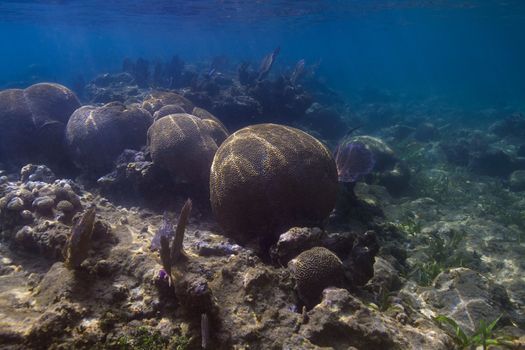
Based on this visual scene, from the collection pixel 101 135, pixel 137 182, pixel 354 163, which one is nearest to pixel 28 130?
pixel 101 135

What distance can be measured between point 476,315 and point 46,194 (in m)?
7.39

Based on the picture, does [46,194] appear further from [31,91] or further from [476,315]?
[476,315]

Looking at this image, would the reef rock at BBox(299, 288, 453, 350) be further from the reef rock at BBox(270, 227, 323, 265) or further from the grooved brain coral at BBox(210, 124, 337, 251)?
the grooved brain coral at BBox(210, 124, 337, 251)

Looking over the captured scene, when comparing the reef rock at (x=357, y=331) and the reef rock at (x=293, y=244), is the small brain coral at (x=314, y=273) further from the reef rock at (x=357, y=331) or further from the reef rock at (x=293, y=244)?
the reef rock at (x=357, y=331)

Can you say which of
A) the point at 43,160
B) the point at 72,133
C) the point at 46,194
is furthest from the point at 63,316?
the point at 43,160

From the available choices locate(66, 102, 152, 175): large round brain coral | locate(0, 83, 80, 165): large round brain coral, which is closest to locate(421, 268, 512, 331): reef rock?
locate(66, 102, 152, 175): large round brain coral

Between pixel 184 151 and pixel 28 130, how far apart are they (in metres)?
5.41

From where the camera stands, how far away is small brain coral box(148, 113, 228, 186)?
7.46m

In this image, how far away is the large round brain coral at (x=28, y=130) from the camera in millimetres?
9487

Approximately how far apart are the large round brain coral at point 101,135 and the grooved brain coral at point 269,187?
4.16 metres

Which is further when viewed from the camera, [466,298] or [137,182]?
[137,182]

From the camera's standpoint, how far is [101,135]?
8.90 meters

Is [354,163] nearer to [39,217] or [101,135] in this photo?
[101,135]

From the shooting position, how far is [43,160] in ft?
31.6
